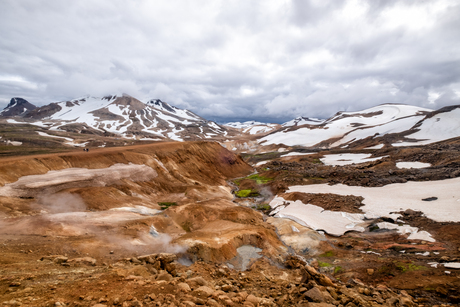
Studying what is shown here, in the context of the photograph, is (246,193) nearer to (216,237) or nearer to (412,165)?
(216,237)

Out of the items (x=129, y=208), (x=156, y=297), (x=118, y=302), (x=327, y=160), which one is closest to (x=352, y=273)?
(x=156, y=297)

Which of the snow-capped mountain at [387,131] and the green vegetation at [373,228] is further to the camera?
the snow-capped mountain at [387,131]

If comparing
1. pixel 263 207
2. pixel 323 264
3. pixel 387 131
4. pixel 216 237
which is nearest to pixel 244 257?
pixel 216 237

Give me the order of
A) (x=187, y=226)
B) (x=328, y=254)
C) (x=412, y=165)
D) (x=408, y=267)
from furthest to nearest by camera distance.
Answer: (x=412, y=165), (x=187, y=226), (x=328, y=254), (x=408, y=267)

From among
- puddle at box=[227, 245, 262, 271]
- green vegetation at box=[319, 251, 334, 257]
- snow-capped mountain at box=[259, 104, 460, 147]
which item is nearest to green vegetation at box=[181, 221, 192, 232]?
puddle at box=[227, 245, 262, 271]

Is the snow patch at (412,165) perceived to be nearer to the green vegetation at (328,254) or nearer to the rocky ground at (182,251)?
the rocky ground at (182,251)

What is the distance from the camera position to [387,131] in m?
113

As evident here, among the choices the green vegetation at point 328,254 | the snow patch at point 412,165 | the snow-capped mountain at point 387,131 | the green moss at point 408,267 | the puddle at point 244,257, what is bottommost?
the puddle at point 244,257

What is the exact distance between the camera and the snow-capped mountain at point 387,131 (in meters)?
92.1

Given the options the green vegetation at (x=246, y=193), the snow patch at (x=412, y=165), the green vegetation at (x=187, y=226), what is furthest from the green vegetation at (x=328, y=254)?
the snow patch at (x=412, y=165)

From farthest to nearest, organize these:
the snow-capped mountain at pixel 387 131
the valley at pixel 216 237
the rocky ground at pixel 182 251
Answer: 1. the snow-capped mountain at pixel 387 131
2. the valley at pixel 216 237
3. the rocky ground at pixel 182 251

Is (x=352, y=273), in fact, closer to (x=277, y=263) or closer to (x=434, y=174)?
(x=277, y=263)

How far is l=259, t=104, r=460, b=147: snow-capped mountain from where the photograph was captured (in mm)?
92062

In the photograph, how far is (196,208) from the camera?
32125mm
